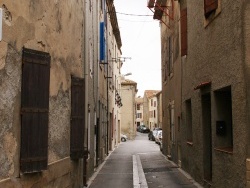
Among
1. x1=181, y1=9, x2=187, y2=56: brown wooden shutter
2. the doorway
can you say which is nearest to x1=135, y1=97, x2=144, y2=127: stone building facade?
x1=181, y1=9, x2=187, y2=56: brown wooden shutter

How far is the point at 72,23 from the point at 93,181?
19.0 ft

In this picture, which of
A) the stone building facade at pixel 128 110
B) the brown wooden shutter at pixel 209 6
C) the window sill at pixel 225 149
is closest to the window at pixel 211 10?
the brown wooden shutter at pixel 209 6

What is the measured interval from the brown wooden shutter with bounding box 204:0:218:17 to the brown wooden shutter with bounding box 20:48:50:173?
4.68 meters

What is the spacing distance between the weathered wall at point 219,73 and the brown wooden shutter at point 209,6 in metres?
0.29

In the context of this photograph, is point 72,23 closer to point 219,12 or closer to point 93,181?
point 219,12

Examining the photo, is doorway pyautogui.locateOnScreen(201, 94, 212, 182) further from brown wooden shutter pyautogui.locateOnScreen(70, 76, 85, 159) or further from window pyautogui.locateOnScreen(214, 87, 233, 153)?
brown wooden shutter pyautogui.locateOnScreen(70, 76, 85, 159)

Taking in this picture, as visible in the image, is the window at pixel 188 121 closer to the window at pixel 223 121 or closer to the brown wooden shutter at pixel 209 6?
the window at pixel 223 121

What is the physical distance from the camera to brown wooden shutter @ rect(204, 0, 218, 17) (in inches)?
395

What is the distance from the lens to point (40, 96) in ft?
23.5

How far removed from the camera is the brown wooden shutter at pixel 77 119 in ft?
33.1

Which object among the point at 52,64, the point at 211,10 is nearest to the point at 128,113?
the point at 211,10

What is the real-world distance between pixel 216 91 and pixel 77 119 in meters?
3.66

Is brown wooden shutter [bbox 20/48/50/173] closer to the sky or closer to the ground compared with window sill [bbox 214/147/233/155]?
closer to the sky

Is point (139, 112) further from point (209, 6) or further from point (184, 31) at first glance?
point (209, 6)
